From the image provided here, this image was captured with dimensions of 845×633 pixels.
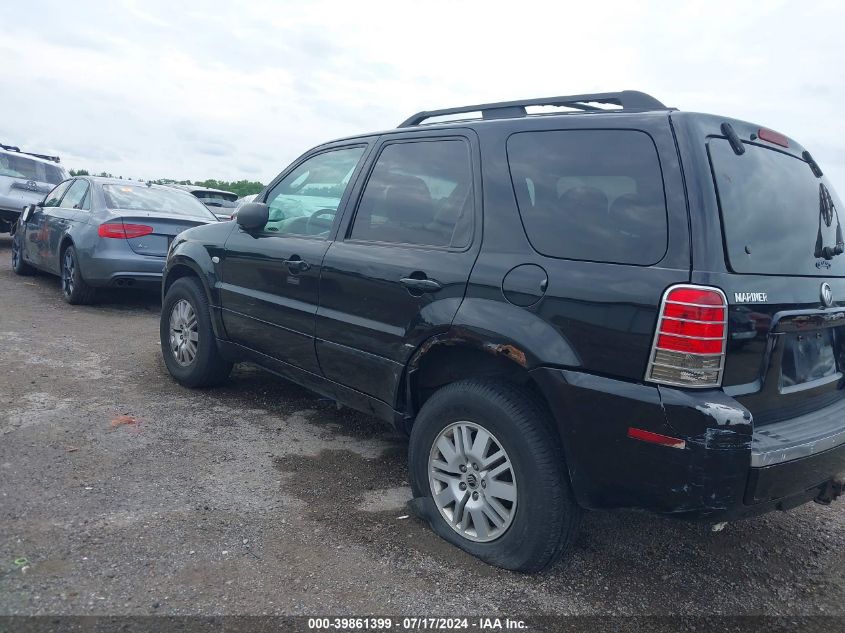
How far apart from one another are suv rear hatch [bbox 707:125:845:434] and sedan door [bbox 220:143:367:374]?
2.10 meters

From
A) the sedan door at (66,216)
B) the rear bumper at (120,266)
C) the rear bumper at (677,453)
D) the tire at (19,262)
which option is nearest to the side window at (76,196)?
the sedan door at (66,216)

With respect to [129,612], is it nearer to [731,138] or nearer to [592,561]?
[592,561]

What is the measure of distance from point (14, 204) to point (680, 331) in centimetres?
1303

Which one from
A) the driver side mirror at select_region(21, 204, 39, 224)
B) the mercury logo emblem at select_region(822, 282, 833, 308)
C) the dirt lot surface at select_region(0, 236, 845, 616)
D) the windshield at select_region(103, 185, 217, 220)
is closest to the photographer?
the dirt lot surface at select_region(0, 236, 845, 616)

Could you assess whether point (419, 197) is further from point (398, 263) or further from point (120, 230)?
point (120, 230)

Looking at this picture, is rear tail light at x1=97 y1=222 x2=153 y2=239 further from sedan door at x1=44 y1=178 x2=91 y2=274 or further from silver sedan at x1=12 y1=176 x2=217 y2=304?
sedan door at x1=44 y1=178 x2=91 y2=274

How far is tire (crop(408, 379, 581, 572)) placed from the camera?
2838 mm

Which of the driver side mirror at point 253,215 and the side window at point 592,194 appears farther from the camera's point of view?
the driver side mirror at point 253,215

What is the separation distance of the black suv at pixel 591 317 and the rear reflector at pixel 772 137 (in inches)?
0.4

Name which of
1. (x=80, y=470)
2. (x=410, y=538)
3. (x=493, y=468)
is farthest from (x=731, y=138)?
(x=80, y=470)

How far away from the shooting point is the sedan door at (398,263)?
3.30 m

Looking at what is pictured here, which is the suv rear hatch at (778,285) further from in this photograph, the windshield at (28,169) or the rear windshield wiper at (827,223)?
the windshield at (28,169)

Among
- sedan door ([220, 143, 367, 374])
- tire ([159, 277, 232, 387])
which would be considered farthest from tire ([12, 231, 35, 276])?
sedan door ([220, 143, 367, 374])

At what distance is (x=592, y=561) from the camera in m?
3.21
